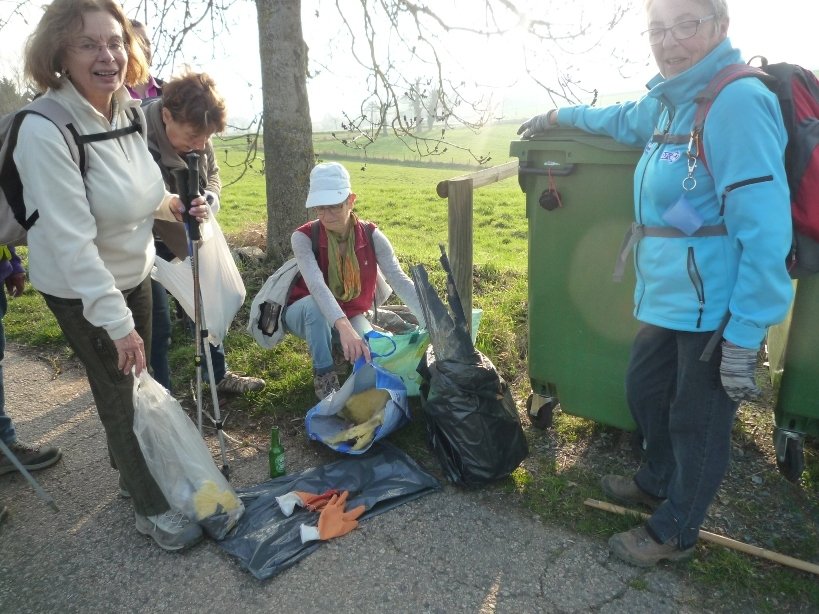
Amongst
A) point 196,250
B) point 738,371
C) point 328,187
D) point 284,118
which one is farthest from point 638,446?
point 284,118

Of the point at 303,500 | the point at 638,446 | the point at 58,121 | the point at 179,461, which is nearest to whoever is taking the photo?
the point at 58,121

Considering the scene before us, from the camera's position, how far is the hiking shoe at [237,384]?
392 centimetres

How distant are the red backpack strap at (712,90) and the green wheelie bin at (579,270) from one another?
68 centimetres

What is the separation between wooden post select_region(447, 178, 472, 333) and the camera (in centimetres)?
310

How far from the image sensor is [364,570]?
249 cm

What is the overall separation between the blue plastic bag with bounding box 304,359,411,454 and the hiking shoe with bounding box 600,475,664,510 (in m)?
1.03

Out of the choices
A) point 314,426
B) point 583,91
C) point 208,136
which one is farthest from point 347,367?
point 583,91

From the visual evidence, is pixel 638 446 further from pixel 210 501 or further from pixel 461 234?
pixel 210 501

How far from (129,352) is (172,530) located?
0.85 metres

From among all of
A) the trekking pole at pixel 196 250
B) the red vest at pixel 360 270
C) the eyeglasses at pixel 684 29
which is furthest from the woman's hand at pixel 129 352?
the eyeglasses at pixel 684 29

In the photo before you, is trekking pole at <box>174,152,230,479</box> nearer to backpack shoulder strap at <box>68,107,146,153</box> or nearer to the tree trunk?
backpack shoulder strap at <box>68,107,146,153</box>

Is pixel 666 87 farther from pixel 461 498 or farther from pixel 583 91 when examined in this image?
pixel 583 91

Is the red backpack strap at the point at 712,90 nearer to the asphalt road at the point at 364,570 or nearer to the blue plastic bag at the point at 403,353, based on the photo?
the asphalt road at the point at 364,570

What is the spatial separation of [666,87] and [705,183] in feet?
1.15
